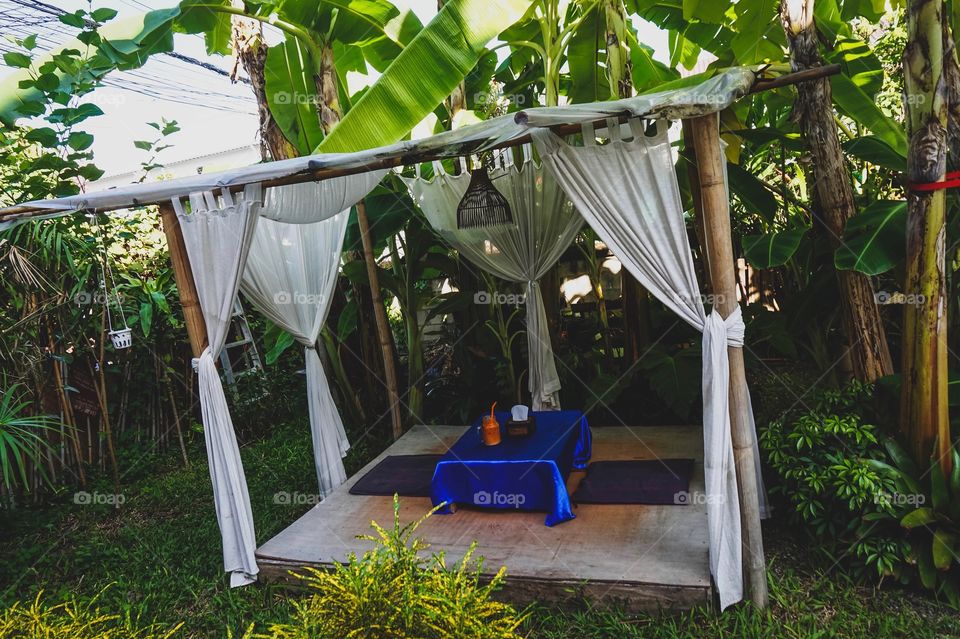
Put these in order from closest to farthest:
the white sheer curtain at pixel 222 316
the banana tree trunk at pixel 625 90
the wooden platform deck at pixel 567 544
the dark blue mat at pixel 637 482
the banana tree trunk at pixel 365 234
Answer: the wooden platform deck at pixel 567 544 < the white sheer curtain at pixel 222 316 < the dark blue mat at pixel 637 482 < the banana tree trunk at pixel 625 90 < the banana tree trunk at pixel 365 234

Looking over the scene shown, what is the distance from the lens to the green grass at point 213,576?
8.38ft

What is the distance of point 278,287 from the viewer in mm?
4086

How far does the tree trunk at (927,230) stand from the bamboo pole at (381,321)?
3.19 m

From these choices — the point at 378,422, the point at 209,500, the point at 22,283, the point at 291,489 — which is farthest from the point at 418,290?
the point at 22,283

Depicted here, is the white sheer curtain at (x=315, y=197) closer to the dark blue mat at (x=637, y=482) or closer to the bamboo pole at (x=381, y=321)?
the bamboo pole at (x=381, y=321)

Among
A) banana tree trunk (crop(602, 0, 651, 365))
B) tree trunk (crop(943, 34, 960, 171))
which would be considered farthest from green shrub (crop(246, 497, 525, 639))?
banana tree trunk (crop(602, 0, 651, 365))

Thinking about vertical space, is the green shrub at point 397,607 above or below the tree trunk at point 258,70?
below

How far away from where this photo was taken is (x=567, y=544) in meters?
3.10

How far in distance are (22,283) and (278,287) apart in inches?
62.2

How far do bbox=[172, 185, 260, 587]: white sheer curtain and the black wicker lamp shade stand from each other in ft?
3.46

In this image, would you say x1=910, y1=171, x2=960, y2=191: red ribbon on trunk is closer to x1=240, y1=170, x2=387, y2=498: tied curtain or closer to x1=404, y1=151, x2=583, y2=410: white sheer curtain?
x1=404, y1=151, x2=583, y2=410: white sheer curtain

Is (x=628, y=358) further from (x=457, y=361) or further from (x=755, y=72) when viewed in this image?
(x=755, y=72)

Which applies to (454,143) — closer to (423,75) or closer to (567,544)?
(423,75)

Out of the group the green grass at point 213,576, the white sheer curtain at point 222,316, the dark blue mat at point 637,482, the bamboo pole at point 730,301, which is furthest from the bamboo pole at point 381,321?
the bamboo pole at point 730,301
